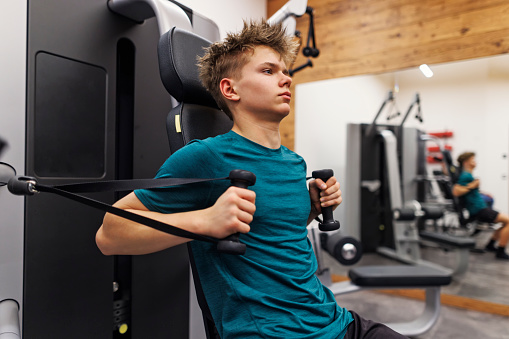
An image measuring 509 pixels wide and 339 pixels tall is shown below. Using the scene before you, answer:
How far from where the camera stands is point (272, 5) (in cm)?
349

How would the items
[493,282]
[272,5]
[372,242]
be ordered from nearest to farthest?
[493,282] → [272,5] → [372,242]

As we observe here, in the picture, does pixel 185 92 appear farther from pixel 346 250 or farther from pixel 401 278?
pixel 401 278

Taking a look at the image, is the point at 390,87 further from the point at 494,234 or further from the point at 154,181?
the point at 154,181

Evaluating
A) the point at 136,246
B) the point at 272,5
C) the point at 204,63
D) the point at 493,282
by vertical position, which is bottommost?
the point at 493,282

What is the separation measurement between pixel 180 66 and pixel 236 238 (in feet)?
1.82

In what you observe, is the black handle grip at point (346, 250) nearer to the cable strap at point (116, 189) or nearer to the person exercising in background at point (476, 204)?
the cable strap at point (116, 189)

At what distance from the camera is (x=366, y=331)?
3.06 ft

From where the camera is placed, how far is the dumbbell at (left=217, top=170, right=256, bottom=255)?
636 mm

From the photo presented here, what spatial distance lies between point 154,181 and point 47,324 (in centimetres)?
67

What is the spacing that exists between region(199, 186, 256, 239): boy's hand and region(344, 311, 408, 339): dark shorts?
1.51ft

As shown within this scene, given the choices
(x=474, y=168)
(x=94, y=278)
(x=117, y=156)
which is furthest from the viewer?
(x=474, y=168)

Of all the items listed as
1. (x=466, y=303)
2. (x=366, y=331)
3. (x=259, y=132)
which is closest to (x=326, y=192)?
(x=259, y=132)

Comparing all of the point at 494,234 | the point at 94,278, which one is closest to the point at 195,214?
the point at 94,278

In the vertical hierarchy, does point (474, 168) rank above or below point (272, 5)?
below
